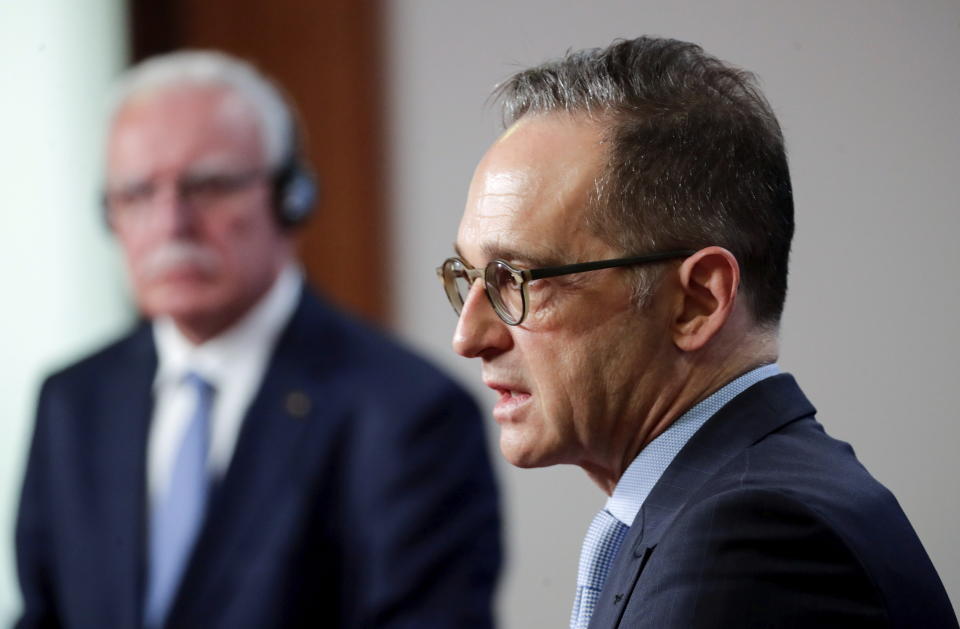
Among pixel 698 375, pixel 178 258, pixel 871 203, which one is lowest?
pixel 178 258

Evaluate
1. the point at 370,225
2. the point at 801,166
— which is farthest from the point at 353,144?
the point at 801,166

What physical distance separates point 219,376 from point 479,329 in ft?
3.12

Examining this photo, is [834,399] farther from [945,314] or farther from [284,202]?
[284,202]

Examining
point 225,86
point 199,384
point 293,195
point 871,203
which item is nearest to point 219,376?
point 199,384

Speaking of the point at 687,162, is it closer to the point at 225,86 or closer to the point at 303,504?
the point at 303,504

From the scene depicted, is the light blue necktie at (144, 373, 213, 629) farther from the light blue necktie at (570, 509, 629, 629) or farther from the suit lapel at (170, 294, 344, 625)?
the light blue necktie at (570, 509, 629, 629)

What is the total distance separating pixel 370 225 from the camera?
2.57m

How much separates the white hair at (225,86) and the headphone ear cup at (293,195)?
0.07 ft

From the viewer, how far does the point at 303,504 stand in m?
1.68

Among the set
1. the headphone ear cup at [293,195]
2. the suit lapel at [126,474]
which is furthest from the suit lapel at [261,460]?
the headphone ear cup at [293,195]

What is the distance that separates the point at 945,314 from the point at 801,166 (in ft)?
0.55

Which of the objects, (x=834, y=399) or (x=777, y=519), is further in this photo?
(x=834, y=399)

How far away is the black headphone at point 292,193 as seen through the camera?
6.39 ft

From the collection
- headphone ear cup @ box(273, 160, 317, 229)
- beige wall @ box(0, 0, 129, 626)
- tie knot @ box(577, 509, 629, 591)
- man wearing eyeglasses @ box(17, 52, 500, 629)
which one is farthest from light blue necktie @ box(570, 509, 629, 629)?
beige wall @ box(0, 0, 129, 626)
